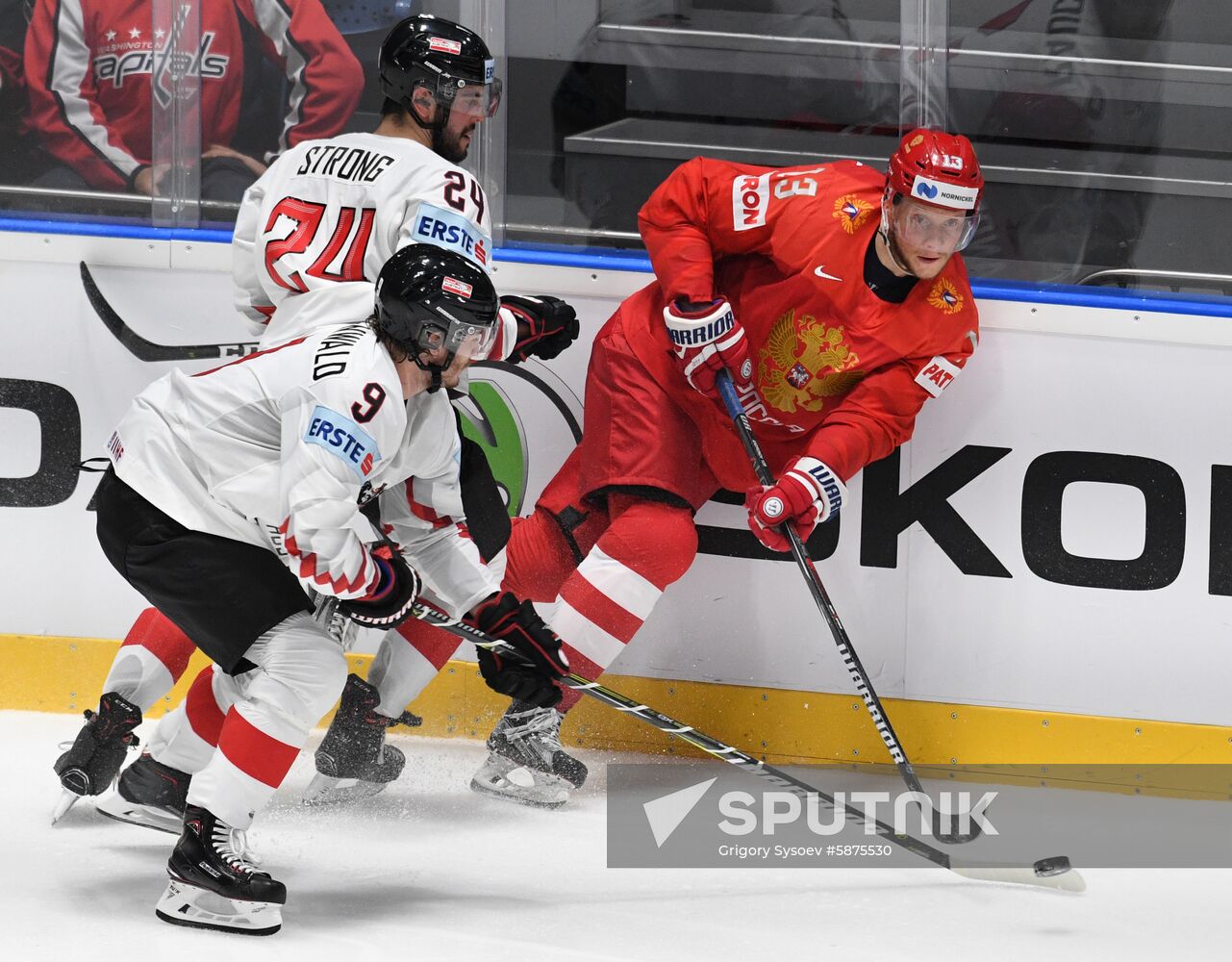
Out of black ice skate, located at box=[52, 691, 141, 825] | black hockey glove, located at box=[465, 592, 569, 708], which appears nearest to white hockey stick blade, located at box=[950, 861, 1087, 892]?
black hockey glove, located at box=[465, 592, 569, 708]

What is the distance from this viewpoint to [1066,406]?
320 centimetres

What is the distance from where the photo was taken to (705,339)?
305 cm

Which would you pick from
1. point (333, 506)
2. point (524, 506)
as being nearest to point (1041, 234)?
point (524, 506)

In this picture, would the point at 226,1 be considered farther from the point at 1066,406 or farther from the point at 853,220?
the point at 1066,406

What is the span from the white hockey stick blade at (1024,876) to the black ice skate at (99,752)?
152 cm

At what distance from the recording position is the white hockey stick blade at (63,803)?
2.88 meters

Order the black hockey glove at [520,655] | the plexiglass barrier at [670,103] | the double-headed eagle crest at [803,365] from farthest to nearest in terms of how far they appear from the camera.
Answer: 1. the plexiglass barrier at [670,103]
2. the double-headed eagle crest at [803,365]
3. the black hockey glove at [520,655]

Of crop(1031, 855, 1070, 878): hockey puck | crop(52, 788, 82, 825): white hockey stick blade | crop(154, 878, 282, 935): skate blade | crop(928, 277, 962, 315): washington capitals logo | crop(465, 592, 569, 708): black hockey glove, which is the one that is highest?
crop(928, 277, 962, 315): washington capitals logo

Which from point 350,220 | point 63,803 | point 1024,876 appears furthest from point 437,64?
point 1024,876

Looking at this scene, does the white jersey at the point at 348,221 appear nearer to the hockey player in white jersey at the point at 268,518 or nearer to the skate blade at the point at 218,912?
the hockey player in white jersey at the point at 268,518

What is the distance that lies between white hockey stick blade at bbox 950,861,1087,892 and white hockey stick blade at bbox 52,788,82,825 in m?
1.59

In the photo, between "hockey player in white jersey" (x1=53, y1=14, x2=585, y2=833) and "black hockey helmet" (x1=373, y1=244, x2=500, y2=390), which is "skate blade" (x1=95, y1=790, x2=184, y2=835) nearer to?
"hockey player in white jersey" (x1=53, y1=14, x2=585, y2=833)

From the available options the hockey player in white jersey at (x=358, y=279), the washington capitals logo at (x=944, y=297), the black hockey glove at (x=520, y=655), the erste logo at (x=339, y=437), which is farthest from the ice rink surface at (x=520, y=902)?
the washington capitals logo at (x=944, y=297)

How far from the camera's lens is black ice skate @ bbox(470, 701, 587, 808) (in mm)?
3105
